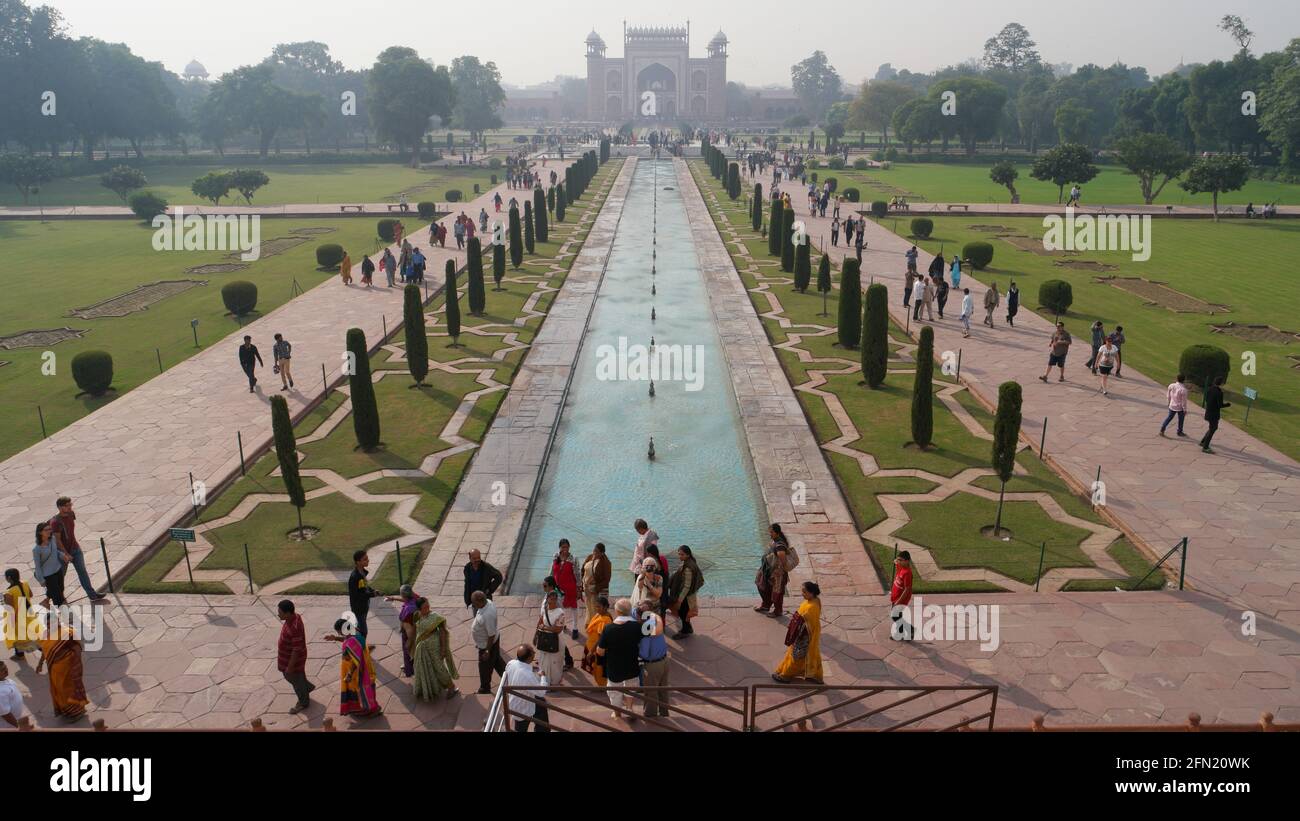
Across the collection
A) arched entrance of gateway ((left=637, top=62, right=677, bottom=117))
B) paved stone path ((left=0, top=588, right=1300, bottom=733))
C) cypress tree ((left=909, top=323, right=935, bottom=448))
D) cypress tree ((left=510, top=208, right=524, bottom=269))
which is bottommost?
paved stone path ((left=0, top=588, right=1300, bottom=733))

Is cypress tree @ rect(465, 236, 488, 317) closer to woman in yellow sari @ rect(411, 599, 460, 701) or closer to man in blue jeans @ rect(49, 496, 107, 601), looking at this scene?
man in blue jeans @ rect(49, 496, 107, 601)

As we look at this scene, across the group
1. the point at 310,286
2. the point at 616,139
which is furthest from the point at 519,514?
the point at 616,139

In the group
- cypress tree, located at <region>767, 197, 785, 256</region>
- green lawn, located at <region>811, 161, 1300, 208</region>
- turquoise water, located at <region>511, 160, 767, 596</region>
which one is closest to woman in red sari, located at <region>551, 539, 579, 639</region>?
turquoise water, located at <region>511, 160, 767, 596</region>

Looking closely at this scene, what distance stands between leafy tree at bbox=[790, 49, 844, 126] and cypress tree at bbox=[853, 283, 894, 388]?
155 m

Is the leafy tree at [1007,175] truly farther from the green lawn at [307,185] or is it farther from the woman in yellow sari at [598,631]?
the woman in yellow sari at [598,631]

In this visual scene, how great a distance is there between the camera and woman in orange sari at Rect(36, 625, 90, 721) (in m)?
8.61

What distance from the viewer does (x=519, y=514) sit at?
1332 centimetres

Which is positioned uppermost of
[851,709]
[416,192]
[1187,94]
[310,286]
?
[1187,94]

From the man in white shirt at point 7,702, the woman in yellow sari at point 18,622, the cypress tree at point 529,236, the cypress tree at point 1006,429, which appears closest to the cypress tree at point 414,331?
the woman in yellow sari at point 18,622

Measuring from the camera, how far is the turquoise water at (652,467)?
12.7 m

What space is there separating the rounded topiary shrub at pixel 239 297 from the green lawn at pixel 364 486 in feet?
18.7

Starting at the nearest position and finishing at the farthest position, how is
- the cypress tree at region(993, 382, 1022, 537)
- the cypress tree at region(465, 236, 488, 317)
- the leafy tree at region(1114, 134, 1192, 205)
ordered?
the cypress tree at region(993, 382, 1022, 537)
the cypress tree at region(465, 236, 488, 317)
the leafy tree at region(1114, 134, 1192, 205)
